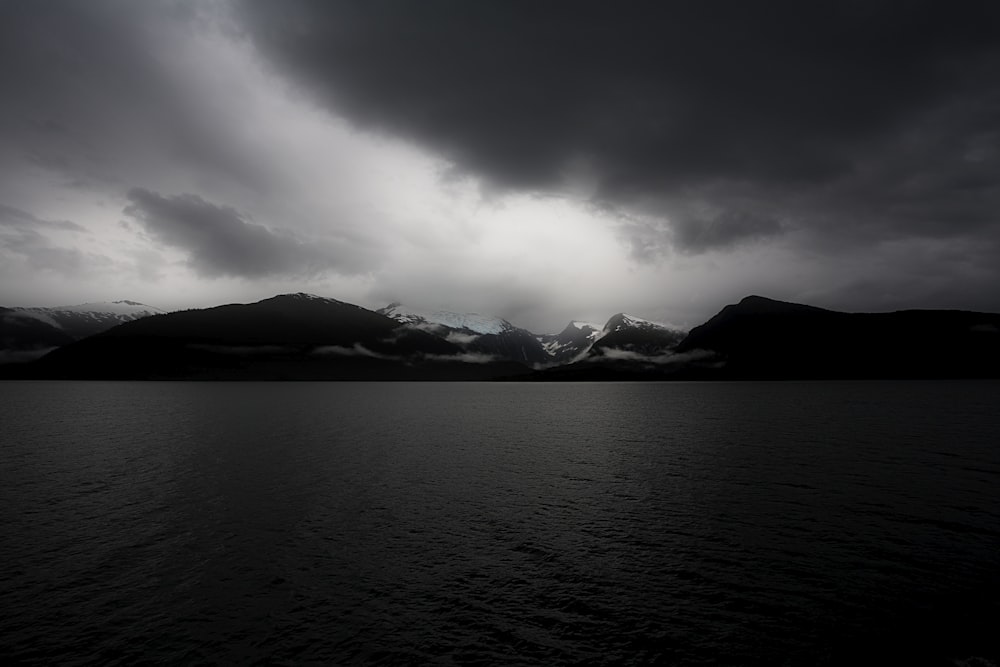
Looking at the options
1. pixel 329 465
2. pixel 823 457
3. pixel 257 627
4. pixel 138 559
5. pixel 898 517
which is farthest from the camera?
pixel 823 457

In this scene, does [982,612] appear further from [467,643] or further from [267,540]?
[267,540]

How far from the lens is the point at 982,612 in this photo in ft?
82.3

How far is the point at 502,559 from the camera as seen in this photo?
107ft

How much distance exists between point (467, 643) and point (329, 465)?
47067mm

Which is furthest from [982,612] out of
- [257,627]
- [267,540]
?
[267,540]

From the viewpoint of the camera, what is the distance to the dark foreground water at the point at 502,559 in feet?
74.8

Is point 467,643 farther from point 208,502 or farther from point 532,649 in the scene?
point 208,502

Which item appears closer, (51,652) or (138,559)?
(51,652)

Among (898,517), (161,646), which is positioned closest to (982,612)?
(898,517)

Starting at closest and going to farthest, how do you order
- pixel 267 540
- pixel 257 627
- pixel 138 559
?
pixel 257 627, pixel 138 559, pixel 267 540

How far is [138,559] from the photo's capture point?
3231cm

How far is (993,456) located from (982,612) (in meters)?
61.8

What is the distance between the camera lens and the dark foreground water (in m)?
22.8

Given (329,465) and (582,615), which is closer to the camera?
(582,615)
